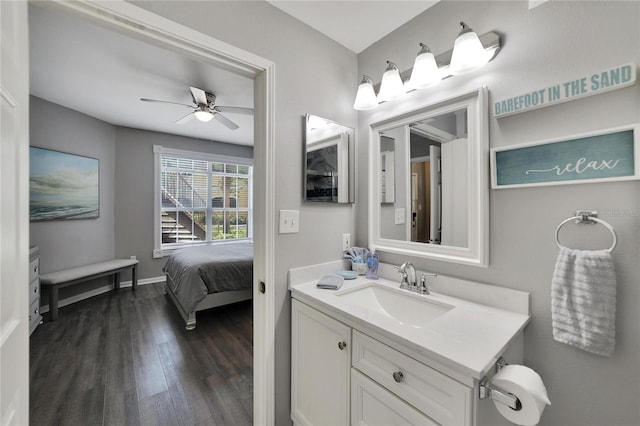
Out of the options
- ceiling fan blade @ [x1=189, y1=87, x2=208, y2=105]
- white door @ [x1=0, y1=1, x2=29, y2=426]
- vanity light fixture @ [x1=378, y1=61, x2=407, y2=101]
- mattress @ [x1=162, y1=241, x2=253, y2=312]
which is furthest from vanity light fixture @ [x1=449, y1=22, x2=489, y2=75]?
mattress @ [x1=162, y1=241, x2=253, y2=312]

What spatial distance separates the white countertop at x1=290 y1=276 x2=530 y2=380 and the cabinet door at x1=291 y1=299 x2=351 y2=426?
82 mm

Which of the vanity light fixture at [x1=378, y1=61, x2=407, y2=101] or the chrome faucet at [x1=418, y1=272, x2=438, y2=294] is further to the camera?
the vanity light fixture at [x1=378, y1=61, x2=407, y2=101]

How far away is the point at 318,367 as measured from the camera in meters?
1.22

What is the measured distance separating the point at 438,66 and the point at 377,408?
5.07ft

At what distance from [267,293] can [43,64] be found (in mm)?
2782

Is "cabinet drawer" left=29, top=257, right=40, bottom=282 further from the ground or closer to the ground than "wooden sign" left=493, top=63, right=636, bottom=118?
closer to the ground

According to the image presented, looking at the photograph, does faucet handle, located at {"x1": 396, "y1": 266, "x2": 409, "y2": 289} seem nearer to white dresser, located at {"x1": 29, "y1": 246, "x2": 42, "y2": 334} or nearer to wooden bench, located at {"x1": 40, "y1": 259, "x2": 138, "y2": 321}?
white dresser, located at {"x1": 29, "y1": 246, "x2": 42, "y2": 334}

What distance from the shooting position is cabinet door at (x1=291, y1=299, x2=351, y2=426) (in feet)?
3.61

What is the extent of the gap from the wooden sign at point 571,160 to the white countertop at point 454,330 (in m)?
0.55

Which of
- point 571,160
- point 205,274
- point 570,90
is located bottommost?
point 205,274

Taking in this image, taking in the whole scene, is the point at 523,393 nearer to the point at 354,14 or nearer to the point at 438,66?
the point at 438,66

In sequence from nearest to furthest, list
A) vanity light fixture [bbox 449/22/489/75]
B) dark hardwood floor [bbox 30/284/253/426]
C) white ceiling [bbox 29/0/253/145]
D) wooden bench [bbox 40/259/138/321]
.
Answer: vanity light fixture [bbox 449/22/489/75], dark hardwood floor [bbox 30/284/253/426], white ceiling [bbox 29/0/253/145], wooden bench [bbox 40/259/138/321]

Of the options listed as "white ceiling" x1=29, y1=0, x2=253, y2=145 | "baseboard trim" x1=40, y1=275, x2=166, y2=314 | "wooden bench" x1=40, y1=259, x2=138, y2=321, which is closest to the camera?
"white ceiling" x1=29, y1=0, x2=253, y2=145

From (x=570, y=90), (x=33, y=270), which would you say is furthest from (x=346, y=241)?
(x=33, y=270)
